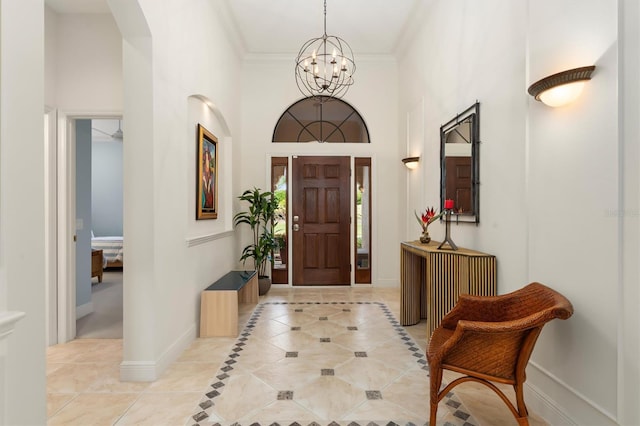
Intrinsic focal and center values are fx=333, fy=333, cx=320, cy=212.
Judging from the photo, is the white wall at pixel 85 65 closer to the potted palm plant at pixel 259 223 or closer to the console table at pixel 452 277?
the potted palm plant at pixel 259 223

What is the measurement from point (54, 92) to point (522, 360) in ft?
14.1

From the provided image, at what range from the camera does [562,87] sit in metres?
1.73

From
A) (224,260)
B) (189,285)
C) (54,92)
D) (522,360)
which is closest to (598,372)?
(522,360)

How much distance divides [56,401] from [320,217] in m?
3.84

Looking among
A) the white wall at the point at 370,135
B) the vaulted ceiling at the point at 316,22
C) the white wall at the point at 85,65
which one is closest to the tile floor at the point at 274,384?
the white wall at the point at 370,135

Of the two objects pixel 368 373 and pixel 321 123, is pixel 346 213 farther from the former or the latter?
pixel 368 373

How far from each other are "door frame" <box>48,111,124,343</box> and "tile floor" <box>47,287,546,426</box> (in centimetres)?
26

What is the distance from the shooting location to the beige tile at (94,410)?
6.28ft

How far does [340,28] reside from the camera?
4504 millimetres

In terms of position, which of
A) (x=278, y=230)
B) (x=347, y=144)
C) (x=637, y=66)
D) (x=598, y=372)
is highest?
(x=347, y=144)

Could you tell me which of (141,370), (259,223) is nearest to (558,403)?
(141,370)

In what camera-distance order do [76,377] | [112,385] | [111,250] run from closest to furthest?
[112,385] < [76,377] < [111,250]

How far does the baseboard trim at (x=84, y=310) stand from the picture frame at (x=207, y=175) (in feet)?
6.08

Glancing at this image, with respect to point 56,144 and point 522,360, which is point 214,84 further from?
point 522,360
